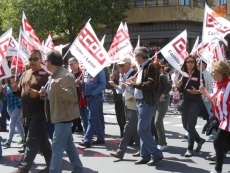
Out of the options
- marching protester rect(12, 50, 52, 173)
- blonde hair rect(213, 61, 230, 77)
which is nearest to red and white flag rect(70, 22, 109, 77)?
marching protester rect(12, 50, 52, 173)

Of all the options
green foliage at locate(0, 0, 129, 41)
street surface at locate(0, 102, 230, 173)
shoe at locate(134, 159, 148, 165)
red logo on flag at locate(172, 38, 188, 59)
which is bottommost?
street surface at locate(0, 102, 230, 173)

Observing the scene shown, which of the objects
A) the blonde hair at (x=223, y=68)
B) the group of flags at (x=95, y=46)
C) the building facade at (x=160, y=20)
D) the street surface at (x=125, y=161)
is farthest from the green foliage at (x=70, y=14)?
the blonde hair at (x=223, y=68)

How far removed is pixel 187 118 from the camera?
7930 millimetres

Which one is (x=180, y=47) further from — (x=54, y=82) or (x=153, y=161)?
(x=54, y=82)

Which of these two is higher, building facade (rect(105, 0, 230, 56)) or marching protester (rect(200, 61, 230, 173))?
building facade (rect(105, 0, 230, 56))

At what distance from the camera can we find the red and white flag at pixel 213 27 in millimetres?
7938

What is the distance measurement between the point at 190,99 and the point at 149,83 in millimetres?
1295

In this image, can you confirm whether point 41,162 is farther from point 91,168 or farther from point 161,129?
point 161,129

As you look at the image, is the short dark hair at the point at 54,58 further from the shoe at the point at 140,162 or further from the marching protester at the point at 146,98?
the shoe at the point at 140,162

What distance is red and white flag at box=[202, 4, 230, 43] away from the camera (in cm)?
794

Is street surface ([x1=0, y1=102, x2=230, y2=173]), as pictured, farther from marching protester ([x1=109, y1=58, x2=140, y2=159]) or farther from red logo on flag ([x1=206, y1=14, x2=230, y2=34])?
red logo on flag ([x1=206, y1=14, x2=230, y2=34])

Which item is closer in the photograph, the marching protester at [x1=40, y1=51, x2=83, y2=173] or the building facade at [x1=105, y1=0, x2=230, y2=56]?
the marching protester at [x1=40, y1=51, x2=83, y2=173]

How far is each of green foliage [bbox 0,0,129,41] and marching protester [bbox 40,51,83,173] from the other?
22.4 meters

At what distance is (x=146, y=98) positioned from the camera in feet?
23.2
